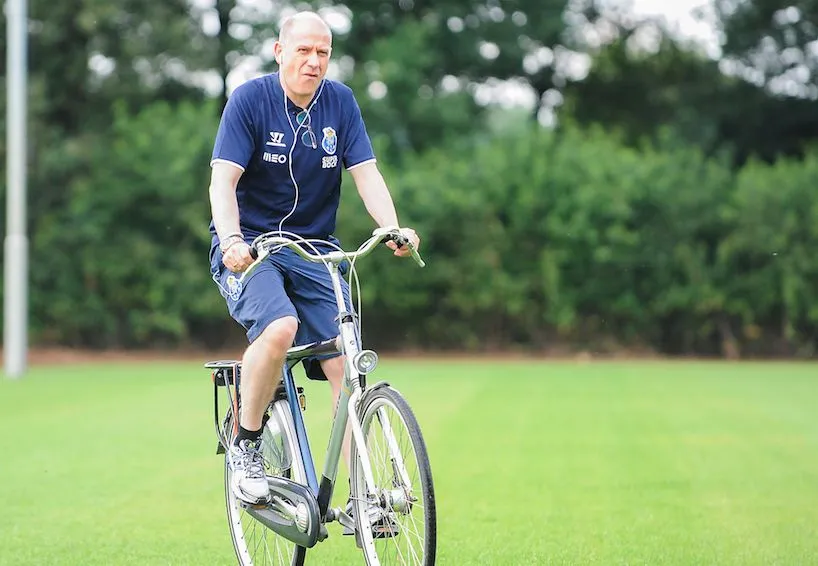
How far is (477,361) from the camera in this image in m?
23.7

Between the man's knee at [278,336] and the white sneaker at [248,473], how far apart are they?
517 mm

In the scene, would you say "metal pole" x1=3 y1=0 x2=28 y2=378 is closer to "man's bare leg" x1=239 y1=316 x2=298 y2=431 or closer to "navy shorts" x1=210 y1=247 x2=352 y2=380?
"navy shorts" x1=210 y1=247 x2=352 y2=380

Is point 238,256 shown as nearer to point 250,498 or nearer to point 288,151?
point 288,151

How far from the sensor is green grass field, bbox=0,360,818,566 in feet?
21.1

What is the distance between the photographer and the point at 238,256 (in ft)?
15.3

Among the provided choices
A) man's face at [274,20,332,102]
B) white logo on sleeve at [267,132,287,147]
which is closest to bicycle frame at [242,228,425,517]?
white logo on sleeve at [267,132,287,147]

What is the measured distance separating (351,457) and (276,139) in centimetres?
125

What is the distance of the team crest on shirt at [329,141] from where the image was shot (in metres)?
5.10

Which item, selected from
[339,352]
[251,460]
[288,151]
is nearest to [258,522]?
[251,460]

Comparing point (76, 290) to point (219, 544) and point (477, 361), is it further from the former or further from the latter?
point (219, 544)

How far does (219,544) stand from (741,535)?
2669 mm

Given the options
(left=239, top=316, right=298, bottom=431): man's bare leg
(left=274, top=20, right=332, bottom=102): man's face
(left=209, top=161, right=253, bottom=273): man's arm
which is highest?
(left=274, top=20, right=332, bottom=102): man's face

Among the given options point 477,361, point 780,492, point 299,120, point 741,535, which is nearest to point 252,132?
point 299,120

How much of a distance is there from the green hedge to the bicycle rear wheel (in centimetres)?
1825
